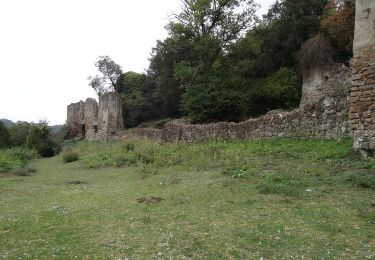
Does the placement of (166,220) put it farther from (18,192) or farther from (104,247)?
(18,192)

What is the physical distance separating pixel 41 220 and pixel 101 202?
1.77 m

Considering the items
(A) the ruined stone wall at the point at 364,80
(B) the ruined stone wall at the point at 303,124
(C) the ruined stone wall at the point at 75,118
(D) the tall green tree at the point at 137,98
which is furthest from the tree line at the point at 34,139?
(A) the ruined stone wall at the point at 364,80

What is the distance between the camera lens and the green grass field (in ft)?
19.7

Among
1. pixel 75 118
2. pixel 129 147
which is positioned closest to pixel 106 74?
pixel 75 118

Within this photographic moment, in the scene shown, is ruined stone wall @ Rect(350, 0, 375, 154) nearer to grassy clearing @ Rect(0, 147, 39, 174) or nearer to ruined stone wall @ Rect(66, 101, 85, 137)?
Result: grassy clearing @ Rect(0, 147, 39, 174)

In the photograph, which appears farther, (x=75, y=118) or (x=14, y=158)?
(x=75, y=118)

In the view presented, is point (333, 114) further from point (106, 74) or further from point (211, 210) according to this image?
point (106, 74)

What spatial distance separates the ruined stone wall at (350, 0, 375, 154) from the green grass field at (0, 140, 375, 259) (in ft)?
2.52

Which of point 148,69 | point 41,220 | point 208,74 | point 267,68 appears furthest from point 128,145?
point 148,69

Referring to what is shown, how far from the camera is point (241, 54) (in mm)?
31312

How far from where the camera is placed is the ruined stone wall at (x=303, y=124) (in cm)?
1388

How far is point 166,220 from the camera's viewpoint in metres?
7.54

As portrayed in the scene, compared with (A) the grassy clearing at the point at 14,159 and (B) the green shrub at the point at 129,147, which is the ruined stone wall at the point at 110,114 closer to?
(A) the grassy clearing at the point at 14,159

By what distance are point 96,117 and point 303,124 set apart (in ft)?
93.0
